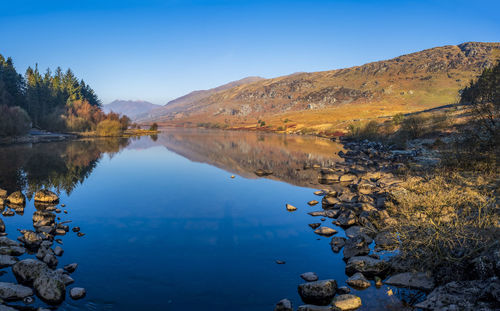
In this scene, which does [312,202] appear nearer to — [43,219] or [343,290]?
[343,290]

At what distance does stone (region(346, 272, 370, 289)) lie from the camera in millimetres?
11016

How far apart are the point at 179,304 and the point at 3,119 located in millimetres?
78113

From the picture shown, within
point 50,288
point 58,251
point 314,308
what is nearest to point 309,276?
point 314,308

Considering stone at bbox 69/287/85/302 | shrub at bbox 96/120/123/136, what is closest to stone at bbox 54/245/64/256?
stone at bbox 69/287/85/302

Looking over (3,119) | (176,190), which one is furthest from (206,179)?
(3,119)

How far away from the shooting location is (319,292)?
1025 centimetres

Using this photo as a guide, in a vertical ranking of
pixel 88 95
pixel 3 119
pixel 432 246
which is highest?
pixel 88 95

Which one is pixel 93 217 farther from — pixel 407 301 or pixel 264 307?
pixel 407 301

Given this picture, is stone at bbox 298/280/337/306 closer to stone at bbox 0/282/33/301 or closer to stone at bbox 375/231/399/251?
stone at bbox 375/231/399/251

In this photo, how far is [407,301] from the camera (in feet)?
32.5

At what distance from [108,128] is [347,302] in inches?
4517

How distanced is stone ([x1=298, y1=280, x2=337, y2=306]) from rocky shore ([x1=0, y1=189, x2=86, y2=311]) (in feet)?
26.3

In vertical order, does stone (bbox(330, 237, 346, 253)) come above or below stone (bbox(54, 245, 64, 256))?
below

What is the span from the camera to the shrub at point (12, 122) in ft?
216
